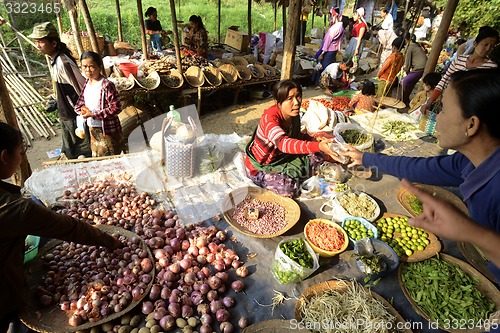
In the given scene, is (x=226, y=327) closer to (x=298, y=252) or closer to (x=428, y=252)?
(x=298, y=252)

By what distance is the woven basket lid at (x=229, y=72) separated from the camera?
698 cm

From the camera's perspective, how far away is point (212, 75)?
6.94m

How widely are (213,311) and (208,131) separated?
4588mm

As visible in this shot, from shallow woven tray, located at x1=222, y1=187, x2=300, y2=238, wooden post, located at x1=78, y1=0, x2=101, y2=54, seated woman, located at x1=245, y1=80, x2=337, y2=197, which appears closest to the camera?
shallow woven tray, located at x1=222, y1=187, x2=300, y2=238

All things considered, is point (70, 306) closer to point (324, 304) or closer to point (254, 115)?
point (324, 304)

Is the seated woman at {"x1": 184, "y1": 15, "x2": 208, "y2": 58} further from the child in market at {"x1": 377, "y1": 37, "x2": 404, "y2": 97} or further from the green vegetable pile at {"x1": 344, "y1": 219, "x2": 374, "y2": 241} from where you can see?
the green vegetable pile at {"x1": 344, "y1": 219, "x2": 374, "y2": 241}

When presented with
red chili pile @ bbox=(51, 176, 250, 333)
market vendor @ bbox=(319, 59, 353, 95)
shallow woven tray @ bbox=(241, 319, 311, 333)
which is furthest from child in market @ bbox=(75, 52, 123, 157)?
market vendor @ bbox=(319, 59, 353, 95)

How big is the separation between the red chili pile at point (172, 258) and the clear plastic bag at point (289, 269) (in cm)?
27

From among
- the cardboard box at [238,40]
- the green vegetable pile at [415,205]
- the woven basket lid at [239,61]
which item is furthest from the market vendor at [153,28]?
the green vegetable pile at [415,205]

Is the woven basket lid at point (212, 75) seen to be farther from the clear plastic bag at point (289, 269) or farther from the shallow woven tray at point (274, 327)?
the shallow woven tray at point (274, 327)

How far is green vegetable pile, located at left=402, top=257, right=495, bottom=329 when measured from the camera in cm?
204

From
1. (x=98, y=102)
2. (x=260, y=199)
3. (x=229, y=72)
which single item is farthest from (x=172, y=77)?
(x=260, y=199)

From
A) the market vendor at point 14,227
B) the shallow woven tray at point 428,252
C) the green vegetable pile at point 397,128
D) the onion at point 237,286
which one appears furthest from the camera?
the green vegetable pile at point 397,128

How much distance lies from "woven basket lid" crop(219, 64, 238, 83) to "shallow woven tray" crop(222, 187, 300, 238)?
438 cm
